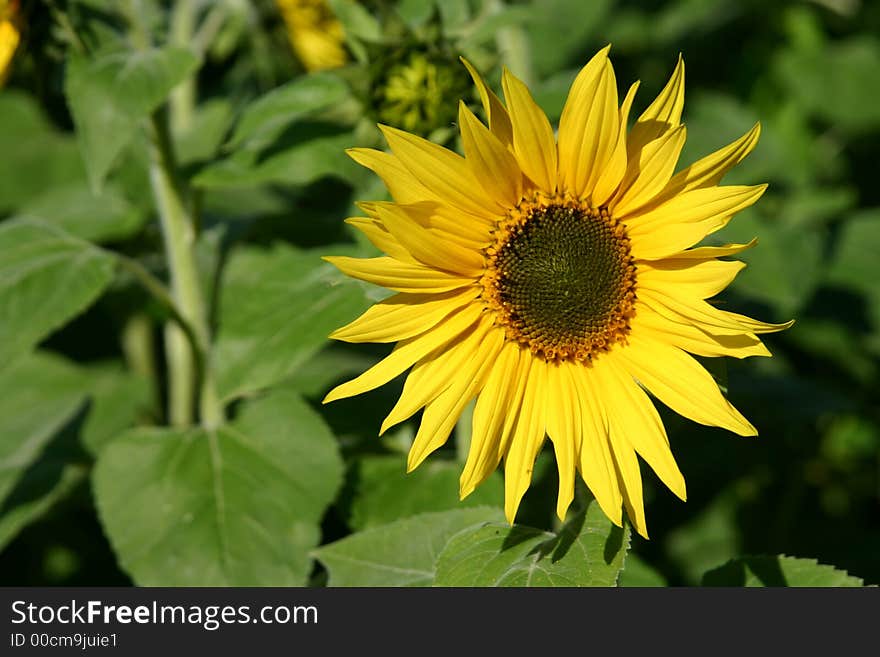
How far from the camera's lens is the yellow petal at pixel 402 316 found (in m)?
1.46

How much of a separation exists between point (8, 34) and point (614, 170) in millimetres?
1038

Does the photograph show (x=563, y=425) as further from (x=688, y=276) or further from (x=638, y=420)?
(x=688, y=276)

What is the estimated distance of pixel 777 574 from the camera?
1.68m

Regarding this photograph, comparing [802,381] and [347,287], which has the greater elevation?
[347,287]

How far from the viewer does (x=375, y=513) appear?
1.97 meters

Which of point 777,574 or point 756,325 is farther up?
point 756,325

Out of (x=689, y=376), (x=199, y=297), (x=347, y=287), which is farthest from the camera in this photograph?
(x=199, y=297)

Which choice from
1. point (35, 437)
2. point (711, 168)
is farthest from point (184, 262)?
point (711, 168)

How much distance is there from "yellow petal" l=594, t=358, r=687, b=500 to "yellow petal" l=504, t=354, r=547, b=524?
0.08 m

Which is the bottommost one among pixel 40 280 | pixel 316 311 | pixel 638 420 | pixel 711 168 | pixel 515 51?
pixel 40 280

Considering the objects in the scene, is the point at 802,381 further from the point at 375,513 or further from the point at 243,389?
the point at 243,389

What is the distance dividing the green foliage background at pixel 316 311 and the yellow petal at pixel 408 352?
0.09m
